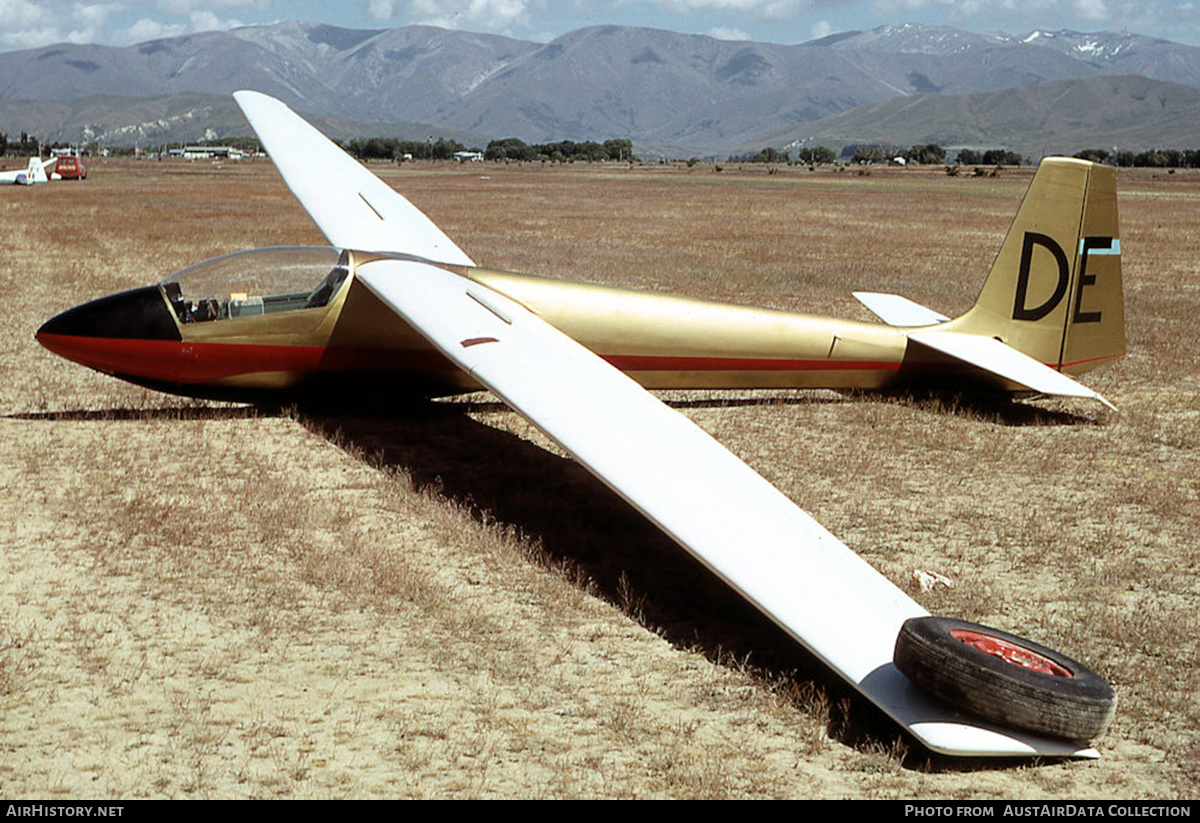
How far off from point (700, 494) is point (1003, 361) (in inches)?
292

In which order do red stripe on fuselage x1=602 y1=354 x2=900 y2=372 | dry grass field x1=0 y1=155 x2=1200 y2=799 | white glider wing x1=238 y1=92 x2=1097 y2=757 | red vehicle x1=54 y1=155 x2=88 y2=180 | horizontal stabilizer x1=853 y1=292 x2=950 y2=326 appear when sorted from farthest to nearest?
red vehicle x1=54 y1=155 x2=88 y2=180 < horizontal stabilizer x1=853 y1=292 x2=950 y2=326 < red stripe on fuselage x1=602 y1=354 x2=900 y2=372 < white glider wing x1=238 y1=92 x2=1097 y2=757 < dry grass field x1=0 y1=155 x2=1200 y2=799

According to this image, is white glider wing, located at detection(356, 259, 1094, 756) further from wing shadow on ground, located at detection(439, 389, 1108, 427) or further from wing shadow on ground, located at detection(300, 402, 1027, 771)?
wing shadow on ground, located at detection(439, 389, 1108, 427)

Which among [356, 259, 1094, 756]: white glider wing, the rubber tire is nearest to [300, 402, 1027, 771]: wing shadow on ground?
[356, 259, 1094, 756]: white glider wing

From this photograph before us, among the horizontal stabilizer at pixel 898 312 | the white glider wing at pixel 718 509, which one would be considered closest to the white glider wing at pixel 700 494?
the white glider wing at pixel 718 509

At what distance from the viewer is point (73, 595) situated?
771 centimetres

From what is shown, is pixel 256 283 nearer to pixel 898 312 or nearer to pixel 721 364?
pixel 721 364

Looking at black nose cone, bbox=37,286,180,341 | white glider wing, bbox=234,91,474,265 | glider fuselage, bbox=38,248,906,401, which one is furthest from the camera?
white glider wing, bbox=234,91,474,265

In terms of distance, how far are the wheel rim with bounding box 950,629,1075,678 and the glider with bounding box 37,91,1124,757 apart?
0.04 ft

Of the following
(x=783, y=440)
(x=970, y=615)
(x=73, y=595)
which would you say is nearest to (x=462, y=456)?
(x=783, y=440)

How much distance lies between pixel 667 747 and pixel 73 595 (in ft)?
15.2

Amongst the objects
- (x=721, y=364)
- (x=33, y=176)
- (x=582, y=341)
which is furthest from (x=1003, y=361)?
(x=33, y=176)

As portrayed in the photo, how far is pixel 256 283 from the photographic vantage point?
1198 centimetres

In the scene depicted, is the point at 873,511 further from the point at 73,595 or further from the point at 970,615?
the point at 73,595

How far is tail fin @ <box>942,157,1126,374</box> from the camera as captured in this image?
13.7m
